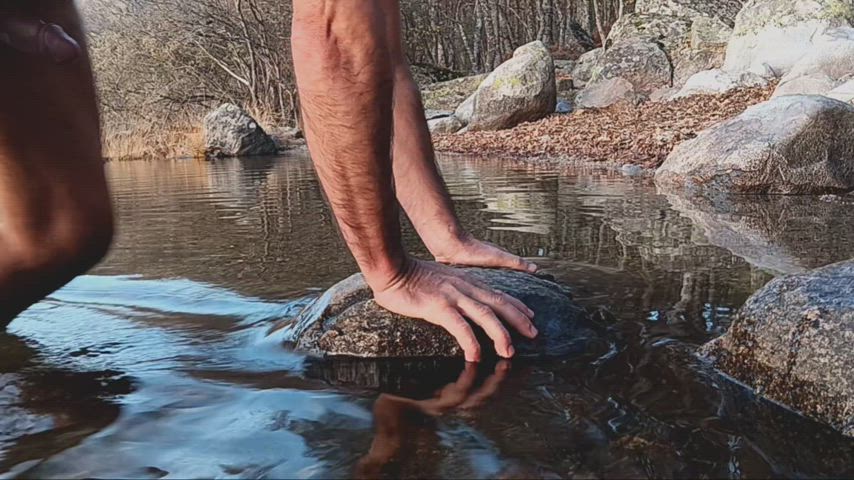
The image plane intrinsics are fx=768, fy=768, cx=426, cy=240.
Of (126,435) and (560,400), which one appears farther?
(560,400)

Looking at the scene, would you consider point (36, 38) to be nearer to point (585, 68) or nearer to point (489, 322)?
point (489, 322)

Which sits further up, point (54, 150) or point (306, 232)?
point (54, 150)

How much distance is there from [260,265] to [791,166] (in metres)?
3.95

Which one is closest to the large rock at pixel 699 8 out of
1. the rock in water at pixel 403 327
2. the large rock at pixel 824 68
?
the large rock at pixel 824 68

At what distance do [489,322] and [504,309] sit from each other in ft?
0.32

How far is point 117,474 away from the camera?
1.42 metres

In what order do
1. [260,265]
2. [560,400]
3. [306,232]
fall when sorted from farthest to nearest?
[306,232]
[260,265]
[560,400]

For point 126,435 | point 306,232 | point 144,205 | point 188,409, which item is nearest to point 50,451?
point 126,435

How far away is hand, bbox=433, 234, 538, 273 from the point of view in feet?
8.35

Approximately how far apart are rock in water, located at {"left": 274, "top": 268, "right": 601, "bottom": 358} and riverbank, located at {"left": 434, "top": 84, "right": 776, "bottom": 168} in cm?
567

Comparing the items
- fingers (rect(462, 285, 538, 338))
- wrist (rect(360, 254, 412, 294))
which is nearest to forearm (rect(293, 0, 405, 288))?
wrist (rect(360, 254, 412, 294))

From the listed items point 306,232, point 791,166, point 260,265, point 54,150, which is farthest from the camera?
point 791,166

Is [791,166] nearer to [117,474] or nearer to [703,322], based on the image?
[703,322]

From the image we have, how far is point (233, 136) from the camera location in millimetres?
16344
